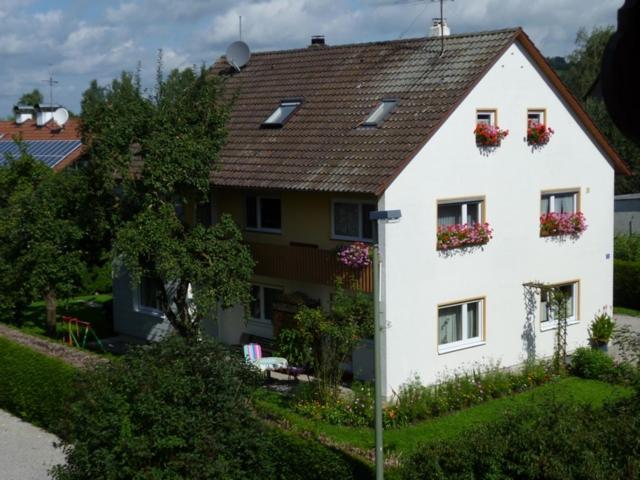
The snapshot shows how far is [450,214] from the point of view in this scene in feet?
65.8

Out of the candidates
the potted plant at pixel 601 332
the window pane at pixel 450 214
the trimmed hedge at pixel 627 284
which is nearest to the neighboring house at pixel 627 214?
the trimmed hedge at pixel 627 284

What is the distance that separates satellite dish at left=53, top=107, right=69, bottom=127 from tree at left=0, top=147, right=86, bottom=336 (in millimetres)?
24539

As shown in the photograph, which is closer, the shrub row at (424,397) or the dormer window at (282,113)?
the shrub row at (424,397)

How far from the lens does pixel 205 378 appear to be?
11266 mm

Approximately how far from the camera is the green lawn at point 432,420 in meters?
13.8

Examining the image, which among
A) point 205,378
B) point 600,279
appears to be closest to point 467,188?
point 600,279

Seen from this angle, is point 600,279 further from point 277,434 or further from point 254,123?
point 277,434

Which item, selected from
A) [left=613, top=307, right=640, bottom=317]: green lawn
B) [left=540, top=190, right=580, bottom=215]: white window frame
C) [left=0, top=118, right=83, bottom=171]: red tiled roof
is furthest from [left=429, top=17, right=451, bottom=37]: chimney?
[left=0, top=118, right=83, bottom=171]: red tiled roof

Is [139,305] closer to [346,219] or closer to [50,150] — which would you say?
[346,219]

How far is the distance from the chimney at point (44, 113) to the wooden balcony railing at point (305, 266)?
29287 mm

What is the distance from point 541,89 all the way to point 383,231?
18.7 ft

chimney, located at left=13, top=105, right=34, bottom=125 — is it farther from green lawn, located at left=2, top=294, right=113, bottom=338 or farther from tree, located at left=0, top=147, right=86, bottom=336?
tree, located at left=0, top=147, right=86, bottom=336

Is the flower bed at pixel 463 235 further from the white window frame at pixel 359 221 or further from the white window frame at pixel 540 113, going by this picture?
the white window frame at pixel 540 113

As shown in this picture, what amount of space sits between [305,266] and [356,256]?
174 centimetres
